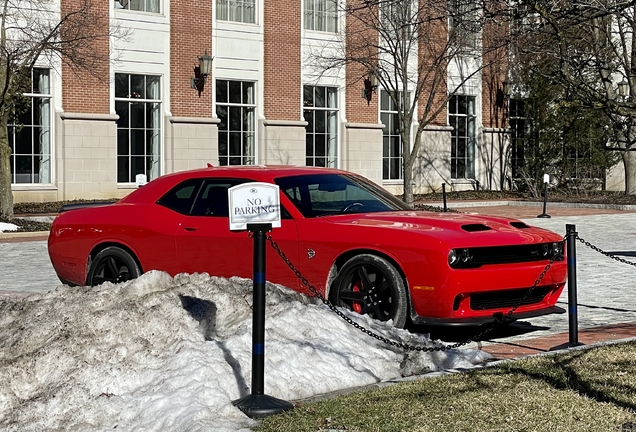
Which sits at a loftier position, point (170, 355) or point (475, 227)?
point (475, 227)

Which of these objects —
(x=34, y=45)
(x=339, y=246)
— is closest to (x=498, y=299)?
(x=339, y=246)

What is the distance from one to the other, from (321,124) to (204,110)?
16.5 feet

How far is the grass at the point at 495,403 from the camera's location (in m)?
6.44

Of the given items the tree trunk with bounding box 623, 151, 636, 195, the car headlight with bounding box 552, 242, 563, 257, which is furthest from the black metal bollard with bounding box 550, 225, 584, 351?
the tree trunk with bounding box 623, 151, 636, 195

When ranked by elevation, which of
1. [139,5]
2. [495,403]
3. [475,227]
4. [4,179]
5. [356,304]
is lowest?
[495,403]

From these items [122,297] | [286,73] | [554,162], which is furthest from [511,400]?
[554,162]

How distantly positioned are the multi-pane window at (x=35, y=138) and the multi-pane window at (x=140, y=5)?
10.4 feet

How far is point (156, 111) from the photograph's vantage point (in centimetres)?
3447

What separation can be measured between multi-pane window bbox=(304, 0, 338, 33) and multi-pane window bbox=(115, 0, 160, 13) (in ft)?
19.1

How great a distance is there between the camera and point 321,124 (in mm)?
39000

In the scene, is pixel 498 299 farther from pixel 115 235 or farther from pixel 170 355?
pixel 115 235

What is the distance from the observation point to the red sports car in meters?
9.66

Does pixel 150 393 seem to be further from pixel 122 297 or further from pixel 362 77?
pixel 362 77

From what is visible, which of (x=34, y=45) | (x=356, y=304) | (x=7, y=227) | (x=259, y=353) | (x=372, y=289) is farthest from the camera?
(x=34, y=45)
